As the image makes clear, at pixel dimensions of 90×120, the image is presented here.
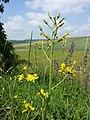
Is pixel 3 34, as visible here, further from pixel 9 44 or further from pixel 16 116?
pixel 16 116

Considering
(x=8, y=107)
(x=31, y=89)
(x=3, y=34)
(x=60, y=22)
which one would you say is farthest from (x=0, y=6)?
(x=60, y=22)

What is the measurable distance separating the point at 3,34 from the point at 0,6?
1.55 meters

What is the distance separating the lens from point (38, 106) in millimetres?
3486

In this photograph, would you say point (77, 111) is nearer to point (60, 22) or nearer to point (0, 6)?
point (60, 22)

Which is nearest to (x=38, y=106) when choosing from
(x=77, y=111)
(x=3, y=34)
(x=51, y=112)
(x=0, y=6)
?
(x=51, y=112)

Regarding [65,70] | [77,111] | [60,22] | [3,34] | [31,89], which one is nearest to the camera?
[60,22]

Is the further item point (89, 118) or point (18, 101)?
point (18, 101)

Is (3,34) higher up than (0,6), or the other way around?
(0,6)

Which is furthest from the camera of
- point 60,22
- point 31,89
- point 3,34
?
point 3,34

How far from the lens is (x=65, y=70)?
265 centimetres

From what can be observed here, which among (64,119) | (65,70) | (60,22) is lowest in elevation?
(64,119)

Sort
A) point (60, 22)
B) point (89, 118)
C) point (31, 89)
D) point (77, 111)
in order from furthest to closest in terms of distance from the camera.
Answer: point (31, 89) < point (77, 111) < point (89, 118) < point (60, 22)

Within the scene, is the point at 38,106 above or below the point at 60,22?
below

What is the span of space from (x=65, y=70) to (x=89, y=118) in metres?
0.78
